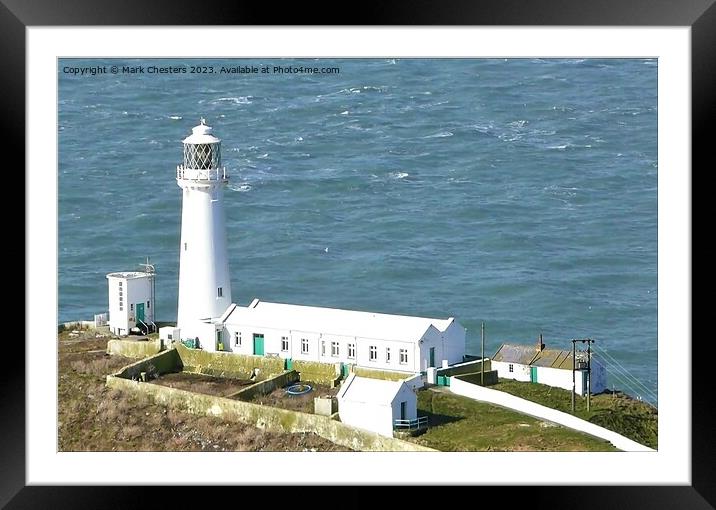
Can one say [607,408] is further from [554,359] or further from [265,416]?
[265,416]

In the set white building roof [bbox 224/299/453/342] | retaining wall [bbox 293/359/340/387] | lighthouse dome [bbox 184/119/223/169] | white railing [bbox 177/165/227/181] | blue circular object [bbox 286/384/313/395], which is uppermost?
lighthouse dome [bbox 184/119/223/169]

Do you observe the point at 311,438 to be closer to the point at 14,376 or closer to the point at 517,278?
the point at 14,376

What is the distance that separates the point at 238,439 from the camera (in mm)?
30391

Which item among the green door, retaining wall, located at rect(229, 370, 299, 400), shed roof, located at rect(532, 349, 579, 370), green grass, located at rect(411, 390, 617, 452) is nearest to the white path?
green grass, located at rect(411, 390, 617, 452)

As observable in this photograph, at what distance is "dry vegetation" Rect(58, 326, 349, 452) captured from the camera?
1190 inches

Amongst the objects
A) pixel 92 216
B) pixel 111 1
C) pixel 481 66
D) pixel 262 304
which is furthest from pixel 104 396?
pixel 481 66

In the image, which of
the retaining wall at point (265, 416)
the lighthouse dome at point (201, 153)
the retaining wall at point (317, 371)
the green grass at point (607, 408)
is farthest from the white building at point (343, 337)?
the lighthouse dome at point (201, 153)

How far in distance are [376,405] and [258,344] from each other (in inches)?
165

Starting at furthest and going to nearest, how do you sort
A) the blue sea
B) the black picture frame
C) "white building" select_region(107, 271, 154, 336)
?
the blue sea < "white building" select_region(107, 271, 154, 336) < the black picture frame

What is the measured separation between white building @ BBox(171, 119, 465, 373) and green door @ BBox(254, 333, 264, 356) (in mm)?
18

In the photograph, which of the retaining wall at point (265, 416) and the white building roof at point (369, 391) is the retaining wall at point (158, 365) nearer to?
the retaining wall at point (265, 416)

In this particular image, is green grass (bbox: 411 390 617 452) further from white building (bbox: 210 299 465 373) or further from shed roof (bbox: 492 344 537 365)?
shed roof (bbox: 492 344 537 365)

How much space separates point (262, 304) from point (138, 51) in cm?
740

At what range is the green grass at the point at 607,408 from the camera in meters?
29.7
